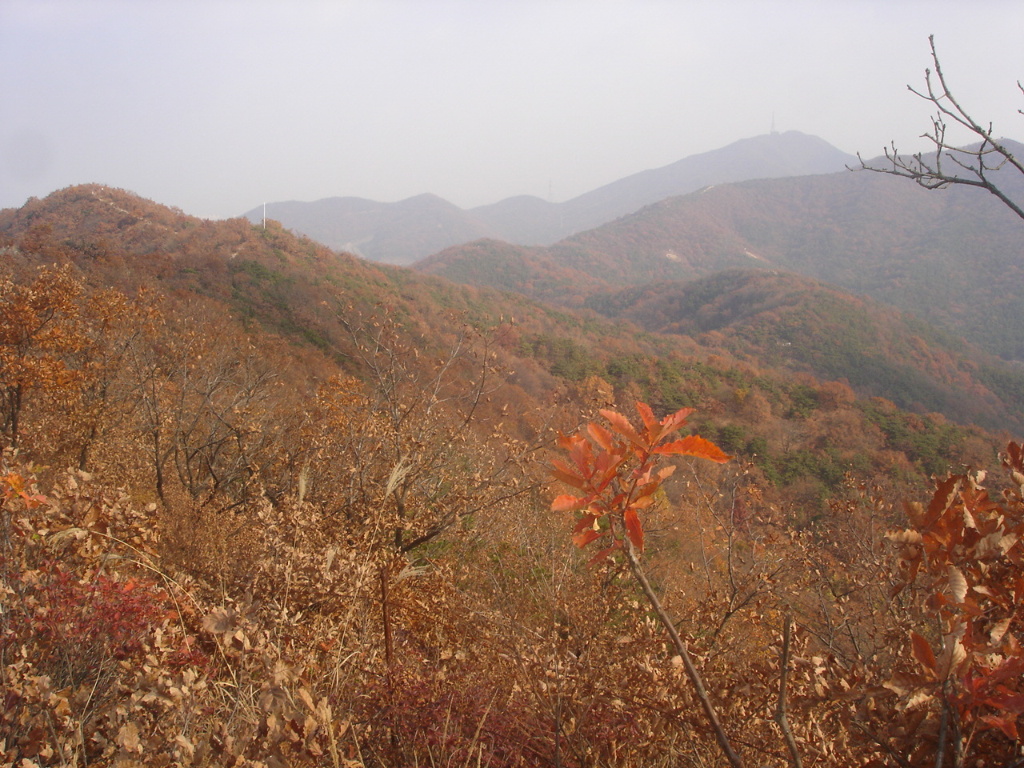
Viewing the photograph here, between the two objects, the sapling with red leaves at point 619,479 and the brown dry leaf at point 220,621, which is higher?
the sapling with red leaves at point 619,479

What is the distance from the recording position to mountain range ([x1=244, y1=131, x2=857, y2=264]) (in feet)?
387

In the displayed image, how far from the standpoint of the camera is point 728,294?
6775cm

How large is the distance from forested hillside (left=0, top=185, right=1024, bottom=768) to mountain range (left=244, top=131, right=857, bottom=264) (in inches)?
2855

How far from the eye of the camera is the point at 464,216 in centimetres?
15825

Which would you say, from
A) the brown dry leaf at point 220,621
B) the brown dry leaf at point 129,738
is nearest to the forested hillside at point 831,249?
the brown dry leaf at point 220,621

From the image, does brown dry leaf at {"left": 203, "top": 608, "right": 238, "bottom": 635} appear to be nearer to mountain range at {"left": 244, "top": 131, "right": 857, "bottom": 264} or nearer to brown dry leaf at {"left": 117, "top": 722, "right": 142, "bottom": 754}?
brown dry leaf at {"left": 117, "top": 722, "right": 142, "bottom": 754}

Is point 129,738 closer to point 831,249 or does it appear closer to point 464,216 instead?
point 831,249

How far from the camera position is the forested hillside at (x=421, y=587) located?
47.6 inches

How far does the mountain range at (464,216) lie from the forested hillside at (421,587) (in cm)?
7252

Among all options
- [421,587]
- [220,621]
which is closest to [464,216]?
[421,587]

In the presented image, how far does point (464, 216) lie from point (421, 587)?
162 metres

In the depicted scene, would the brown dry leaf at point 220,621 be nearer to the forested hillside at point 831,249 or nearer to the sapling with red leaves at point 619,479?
the sapling with red leaves at point 619,479

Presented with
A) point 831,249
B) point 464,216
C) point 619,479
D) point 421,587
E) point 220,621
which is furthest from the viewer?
point 464,216

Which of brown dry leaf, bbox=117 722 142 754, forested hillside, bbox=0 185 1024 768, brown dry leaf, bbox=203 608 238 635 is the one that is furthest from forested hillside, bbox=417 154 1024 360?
brown dry leaf, bbox=117 722 142 754
